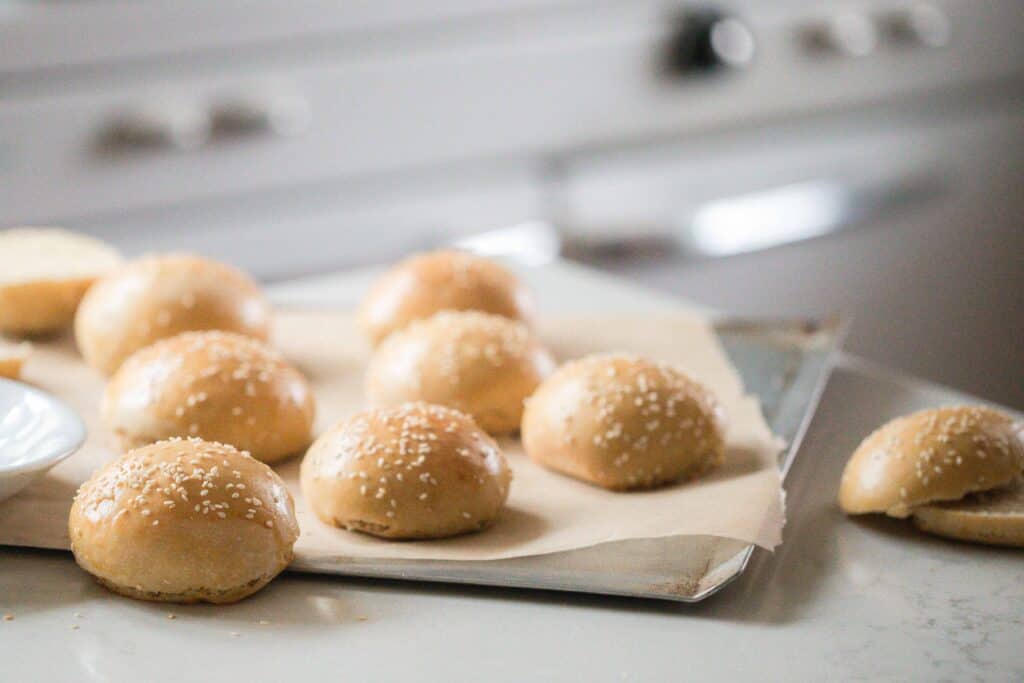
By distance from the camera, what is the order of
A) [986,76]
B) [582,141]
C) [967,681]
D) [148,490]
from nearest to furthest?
[967,681]
[148,490]
[582,141]
[986,76]

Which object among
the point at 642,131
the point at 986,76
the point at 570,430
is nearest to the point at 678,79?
the point at 642,131

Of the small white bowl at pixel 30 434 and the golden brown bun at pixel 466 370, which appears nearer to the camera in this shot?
the small white bowl at pixel 30 434

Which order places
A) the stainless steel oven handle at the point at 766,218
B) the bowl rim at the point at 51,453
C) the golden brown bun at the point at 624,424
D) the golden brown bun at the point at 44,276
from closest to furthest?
the bowl rim at the point at 51,453 → the golden brown bun at the point at 624,424 → the golden brown bun at the point at 44,276 → the stainless steel oven handle at the point at 766,218

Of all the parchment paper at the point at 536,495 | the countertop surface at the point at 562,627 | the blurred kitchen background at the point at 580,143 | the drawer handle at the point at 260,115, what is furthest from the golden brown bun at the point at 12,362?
the drawer handle at the point at 260,115

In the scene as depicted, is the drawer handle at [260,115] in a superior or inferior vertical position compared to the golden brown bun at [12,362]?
superior

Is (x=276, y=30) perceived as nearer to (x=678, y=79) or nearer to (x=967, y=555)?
(x=678, y=79)

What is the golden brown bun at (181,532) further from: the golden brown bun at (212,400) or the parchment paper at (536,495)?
the golden brown bun at (212,400)

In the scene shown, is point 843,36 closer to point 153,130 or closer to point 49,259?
point 153,130
